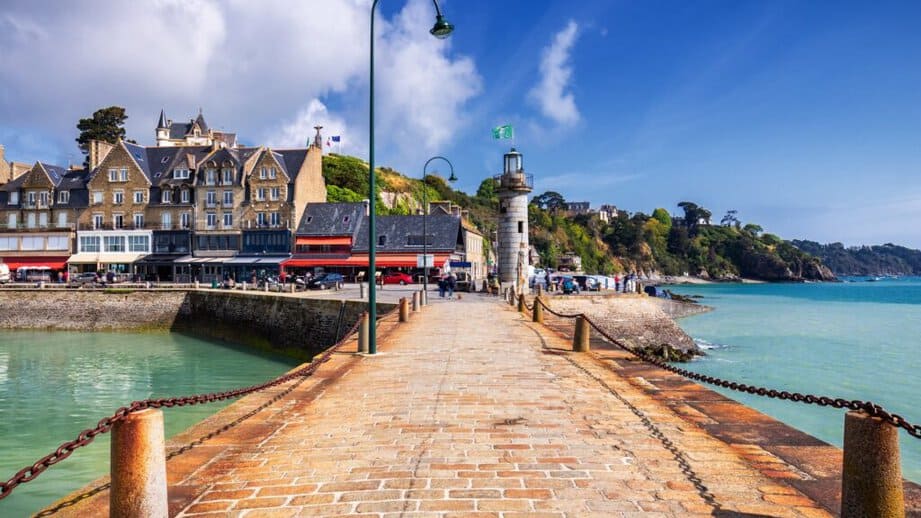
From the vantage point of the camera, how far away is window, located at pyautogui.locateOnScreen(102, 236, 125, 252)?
1987 inches

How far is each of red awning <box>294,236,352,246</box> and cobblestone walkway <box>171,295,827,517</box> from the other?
39724 millimetres

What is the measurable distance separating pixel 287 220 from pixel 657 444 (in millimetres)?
46186

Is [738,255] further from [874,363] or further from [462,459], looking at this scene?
[462,459]

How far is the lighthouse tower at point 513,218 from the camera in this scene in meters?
34.2

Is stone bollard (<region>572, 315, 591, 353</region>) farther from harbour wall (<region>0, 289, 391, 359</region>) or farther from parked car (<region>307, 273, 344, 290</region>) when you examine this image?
parked car (<region>307, 273, 344, 290</region>)

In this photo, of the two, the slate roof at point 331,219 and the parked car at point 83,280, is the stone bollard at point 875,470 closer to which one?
the slate roof at point 331,219

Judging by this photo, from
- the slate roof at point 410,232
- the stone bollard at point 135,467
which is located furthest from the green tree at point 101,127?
the stone bollard at point 135,467

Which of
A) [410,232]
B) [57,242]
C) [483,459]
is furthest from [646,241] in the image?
[483,459]

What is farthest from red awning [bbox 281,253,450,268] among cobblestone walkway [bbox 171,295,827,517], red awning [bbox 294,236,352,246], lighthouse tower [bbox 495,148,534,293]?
cobblestone walkway [bbox 171,295,827,517]

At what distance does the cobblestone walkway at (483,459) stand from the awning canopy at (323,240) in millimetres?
39727

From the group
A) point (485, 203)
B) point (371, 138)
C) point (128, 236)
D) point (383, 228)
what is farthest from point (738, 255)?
point (371, 138)

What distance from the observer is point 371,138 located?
1162cm

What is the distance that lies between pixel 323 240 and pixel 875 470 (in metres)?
46.4

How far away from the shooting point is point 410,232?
47406 millimetres
